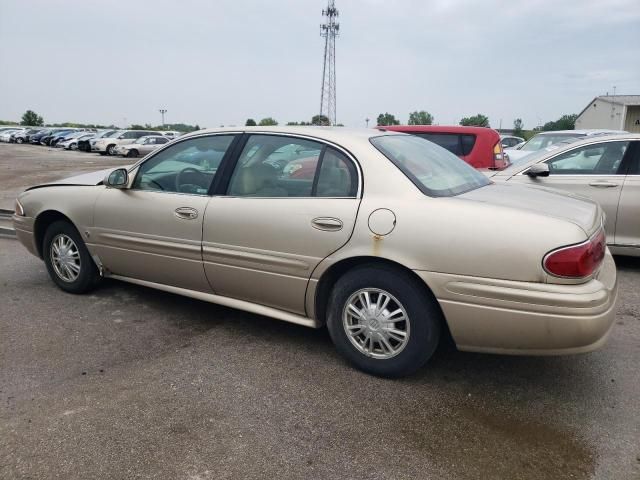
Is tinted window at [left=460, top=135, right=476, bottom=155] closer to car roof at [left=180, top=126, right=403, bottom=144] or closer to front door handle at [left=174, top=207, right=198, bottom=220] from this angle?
car roof at [left=180, top=126, right=403, bottom=144]

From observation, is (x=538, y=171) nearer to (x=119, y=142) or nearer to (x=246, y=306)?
(x=246, y=306)

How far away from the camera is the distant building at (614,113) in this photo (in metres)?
41.1

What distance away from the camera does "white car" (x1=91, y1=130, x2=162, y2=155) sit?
30562 millimetres

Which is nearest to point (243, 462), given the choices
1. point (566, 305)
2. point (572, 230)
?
point (566, 305)

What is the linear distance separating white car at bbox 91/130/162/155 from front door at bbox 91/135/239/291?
92.8ft

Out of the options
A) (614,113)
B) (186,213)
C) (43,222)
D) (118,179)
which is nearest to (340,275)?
(186,213)

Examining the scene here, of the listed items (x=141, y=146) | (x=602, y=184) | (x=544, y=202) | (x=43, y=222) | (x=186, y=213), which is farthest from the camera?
(x=141, y=146)

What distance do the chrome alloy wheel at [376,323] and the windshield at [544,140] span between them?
10.0m

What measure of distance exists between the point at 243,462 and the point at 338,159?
184cm

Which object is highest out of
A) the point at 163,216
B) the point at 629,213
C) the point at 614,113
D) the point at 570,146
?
the point at 614,113

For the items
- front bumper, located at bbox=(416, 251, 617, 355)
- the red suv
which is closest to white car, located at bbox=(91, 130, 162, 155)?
the red suv

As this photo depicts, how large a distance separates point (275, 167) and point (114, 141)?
29759 mm

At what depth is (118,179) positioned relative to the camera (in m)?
4.22

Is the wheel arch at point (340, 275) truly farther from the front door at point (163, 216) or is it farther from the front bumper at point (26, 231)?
the front bumper at point (26, 231)
